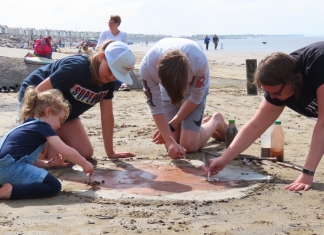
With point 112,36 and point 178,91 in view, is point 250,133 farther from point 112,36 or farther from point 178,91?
point 112,36

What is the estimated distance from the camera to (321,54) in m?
3.71

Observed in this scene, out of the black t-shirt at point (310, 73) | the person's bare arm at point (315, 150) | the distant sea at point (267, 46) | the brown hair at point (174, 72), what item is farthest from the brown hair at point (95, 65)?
the distant sea at point (267, 46)

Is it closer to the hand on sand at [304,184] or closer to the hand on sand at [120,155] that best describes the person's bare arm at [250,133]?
the hand on sand at [304,184]

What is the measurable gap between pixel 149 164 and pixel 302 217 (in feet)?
6.67

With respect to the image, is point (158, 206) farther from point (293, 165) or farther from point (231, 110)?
point (231, 110)

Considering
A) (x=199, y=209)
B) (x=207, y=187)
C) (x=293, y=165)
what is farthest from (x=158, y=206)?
(x=293, y=165)

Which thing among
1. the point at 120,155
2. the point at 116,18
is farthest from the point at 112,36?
the point at 120,155

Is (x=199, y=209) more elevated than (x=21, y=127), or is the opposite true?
(x=21, y=127)

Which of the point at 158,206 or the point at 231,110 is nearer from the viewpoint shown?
the point at 158,206

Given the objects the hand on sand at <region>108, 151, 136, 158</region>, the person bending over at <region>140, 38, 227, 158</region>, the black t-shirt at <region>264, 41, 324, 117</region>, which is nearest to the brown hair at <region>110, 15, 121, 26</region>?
the person bending over at <region>140, 38, 227, 158</region>

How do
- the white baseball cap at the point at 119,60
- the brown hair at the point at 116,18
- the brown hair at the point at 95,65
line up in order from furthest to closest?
the brown hair at the point at 116,18
the brown hair at the point at 95,65
the white baseball cap at the point at 119,60

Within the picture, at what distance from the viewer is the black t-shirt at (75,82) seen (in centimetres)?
475

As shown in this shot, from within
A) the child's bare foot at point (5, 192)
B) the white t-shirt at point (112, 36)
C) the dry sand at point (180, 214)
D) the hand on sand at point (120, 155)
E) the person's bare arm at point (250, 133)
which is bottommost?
the hand on sand at point (120, 155)

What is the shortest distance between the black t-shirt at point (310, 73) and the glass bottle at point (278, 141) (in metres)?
1.04
